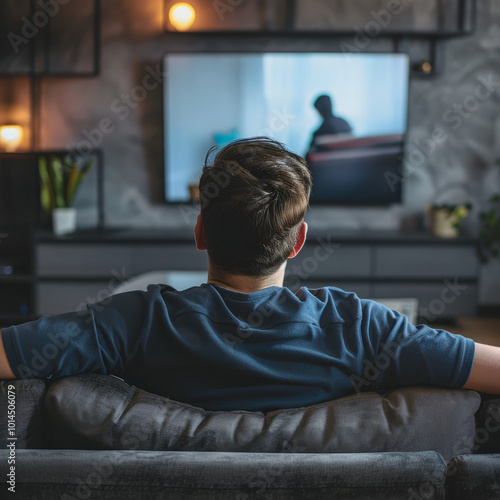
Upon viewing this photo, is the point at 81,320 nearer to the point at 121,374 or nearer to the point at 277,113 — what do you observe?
the point at 121,374

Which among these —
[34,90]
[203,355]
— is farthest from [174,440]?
[34,90]

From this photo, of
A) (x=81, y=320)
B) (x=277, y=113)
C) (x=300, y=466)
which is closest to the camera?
(x=300, y=466)

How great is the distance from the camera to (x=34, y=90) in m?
4.03

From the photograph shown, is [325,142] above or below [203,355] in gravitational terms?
above

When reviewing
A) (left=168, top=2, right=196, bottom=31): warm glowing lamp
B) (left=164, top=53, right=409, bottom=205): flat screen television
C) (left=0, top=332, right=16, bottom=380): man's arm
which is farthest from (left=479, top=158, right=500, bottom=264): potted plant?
(left=0, top=332, right=16, bottom=380): man's arm

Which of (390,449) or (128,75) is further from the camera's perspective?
(128,75)

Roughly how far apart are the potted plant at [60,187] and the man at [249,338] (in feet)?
10.5

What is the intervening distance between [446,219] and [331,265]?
2.64 ft

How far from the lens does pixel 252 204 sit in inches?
37.4

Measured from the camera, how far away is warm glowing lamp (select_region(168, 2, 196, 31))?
152 inches

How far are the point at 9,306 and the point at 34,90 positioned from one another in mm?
1392

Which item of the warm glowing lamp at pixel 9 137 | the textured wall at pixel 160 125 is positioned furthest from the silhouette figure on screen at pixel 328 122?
the warm glowing lamp at pixel 9 137

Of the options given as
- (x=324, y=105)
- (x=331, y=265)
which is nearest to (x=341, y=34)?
(x=324, y=105)

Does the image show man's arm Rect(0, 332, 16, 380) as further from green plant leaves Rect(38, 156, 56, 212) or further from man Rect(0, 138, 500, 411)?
green plant leaves Rect(38, 156, 56, 212)
